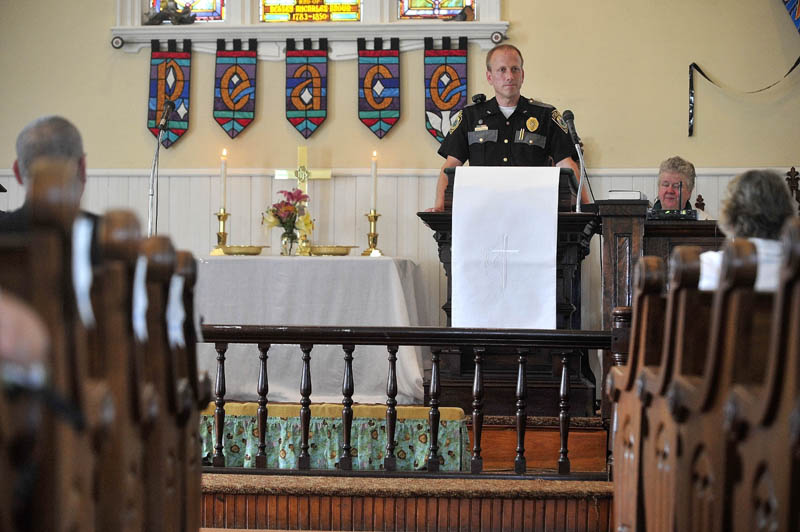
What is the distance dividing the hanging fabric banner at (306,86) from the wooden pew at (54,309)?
214 inches

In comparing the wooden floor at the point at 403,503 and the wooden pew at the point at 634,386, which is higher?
the wooden pew at the point at 634,386

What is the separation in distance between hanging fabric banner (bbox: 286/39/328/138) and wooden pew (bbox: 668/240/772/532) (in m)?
4.97

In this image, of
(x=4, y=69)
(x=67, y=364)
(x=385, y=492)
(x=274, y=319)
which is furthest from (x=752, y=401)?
(x=4, y=69)

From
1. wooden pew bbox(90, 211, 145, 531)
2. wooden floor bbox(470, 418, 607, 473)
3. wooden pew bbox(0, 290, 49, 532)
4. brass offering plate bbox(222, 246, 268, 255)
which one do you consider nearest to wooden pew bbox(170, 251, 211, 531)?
wooden pew bbox(90, 211, 145, 531)

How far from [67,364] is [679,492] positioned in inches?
46.8

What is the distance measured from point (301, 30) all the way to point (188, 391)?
494 centimetres

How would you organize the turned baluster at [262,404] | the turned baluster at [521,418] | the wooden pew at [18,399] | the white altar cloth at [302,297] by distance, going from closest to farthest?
the wooden pew at [18,399], the turned baluster at [521,418], the turned baluster at [262,404], the white altar cloth at [302,297]

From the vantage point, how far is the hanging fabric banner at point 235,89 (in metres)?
6.47

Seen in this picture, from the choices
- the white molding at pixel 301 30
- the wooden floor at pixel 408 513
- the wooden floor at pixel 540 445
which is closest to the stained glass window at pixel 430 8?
the white molding at pixel 301 30

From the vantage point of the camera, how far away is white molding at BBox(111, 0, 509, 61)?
635cm

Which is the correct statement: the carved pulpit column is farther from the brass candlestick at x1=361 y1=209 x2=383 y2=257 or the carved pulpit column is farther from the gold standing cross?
the gold standing cross

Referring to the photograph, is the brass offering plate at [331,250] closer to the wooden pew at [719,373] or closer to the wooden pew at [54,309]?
the wooden pew at [719,373]

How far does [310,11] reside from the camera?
6660mm

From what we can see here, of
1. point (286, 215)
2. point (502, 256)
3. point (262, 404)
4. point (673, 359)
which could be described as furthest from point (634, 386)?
point (286, 215)
